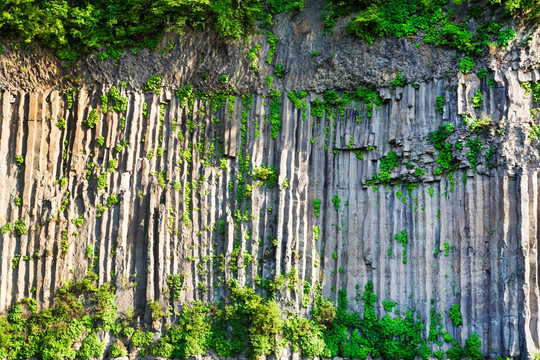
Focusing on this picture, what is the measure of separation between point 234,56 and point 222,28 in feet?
2.39

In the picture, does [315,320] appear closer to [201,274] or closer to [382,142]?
[201,274]

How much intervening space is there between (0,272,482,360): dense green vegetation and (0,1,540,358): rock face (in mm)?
283

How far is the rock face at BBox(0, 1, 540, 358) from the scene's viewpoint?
43.6 feet

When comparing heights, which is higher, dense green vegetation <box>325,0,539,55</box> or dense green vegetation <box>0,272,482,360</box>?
dense green vegetation <box>325,0,539,55</box>

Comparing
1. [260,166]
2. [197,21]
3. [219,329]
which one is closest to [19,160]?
[197,21]

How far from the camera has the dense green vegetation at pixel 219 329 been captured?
43.6 feet

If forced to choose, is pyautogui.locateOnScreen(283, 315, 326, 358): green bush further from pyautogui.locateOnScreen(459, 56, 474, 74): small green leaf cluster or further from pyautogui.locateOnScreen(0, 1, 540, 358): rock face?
pyautogui.locateOnScreen(459, 56, 474, 74): small green leaf cluster

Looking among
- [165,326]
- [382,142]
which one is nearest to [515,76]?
[382,142]

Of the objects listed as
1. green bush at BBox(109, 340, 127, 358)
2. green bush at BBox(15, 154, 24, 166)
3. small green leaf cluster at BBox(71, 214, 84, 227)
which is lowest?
green bush at BBox(109, 340, 127, 358)

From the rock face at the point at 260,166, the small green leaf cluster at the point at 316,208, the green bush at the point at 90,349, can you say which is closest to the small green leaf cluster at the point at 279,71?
the rock face at the point at 260,166

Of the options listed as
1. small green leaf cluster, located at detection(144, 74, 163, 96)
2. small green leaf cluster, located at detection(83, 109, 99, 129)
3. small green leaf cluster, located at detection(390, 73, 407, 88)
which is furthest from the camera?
small green leaf cluster, located at detection(144, 74, 163, 96)

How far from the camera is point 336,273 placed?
13984mm

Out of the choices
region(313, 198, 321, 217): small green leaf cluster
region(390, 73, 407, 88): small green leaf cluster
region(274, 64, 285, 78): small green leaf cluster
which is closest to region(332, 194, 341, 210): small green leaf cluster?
region(313, 198, 321, 217): small green leaf cluster

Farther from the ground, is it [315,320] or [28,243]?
Answer: [28,243]
